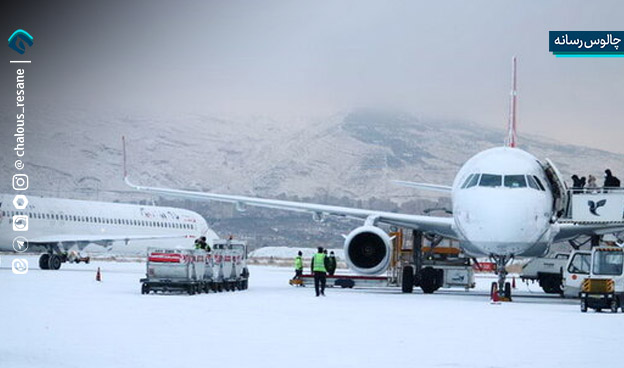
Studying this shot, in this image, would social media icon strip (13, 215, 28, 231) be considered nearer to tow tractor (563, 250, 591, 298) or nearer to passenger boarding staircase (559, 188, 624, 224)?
passenger boarding staircase (559, 188, 624, 224)

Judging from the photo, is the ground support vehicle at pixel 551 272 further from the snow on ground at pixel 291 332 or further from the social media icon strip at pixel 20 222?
the social media icon strip at pixel 20 222

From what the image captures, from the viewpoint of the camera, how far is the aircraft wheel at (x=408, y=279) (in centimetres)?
3494

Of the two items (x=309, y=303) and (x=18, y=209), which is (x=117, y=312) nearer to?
(x=309, y=303)

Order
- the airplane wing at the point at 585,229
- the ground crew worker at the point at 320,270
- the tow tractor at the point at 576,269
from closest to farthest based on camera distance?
1. the tow tractor at the point at 576,269
2. the airplane wing at the point at 585,229
3. the ground crew worker at the point at 320,270

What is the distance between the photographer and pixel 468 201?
29.7 metres

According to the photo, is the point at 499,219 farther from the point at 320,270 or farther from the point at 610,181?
the point at 610,181

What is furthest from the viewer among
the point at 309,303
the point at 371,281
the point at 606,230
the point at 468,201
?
the point at 371,281

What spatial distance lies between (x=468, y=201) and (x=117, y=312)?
1079 cm

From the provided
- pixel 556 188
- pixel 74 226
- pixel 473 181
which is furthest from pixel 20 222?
pixel 556 188

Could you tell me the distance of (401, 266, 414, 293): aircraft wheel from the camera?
34938 millimetres

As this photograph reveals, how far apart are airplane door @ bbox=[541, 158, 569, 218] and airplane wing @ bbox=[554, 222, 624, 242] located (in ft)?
1.53

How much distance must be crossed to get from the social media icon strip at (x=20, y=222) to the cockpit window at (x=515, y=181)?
2761 centimetres

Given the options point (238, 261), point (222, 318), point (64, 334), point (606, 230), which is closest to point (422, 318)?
point (222, 318)

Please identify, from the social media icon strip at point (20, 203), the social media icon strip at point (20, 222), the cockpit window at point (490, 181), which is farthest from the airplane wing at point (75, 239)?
the cockpit window at point (490, 181)
